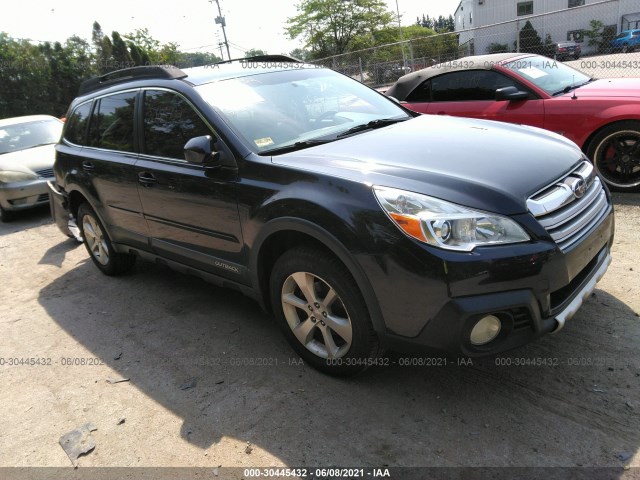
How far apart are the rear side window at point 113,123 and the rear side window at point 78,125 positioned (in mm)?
181

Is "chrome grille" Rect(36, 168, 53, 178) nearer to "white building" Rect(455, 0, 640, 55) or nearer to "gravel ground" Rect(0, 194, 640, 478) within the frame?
"gravel ground" Rect(0, 194, 640, 478)

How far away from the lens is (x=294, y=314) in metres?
2.97

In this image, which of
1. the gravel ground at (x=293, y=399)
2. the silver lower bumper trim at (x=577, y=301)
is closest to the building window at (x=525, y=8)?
the gravel ground at (x=293, y=399)

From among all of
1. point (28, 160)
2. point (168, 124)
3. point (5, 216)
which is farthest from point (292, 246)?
point (28, 160)

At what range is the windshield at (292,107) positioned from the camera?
317cm

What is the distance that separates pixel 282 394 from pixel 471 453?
1101 mm

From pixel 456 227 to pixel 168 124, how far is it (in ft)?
7.65

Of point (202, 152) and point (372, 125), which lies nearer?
point (202, 152)

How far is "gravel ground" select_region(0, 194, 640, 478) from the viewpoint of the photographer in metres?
2.35

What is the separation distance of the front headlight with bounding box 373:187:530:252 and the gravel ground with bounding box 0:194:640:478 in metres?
0.93

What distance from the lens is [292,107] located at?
11.3ft

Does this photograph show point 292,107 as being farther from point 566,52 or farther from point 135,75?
point 566,52

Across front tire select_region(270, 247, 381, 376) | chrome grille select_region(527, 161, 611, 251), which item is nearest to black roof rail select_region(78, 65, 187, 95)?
front tire select_region(270, 247, 381, 376)

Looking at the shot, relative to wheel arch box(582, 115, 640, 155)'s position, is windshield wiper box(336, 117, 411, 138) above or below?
above
